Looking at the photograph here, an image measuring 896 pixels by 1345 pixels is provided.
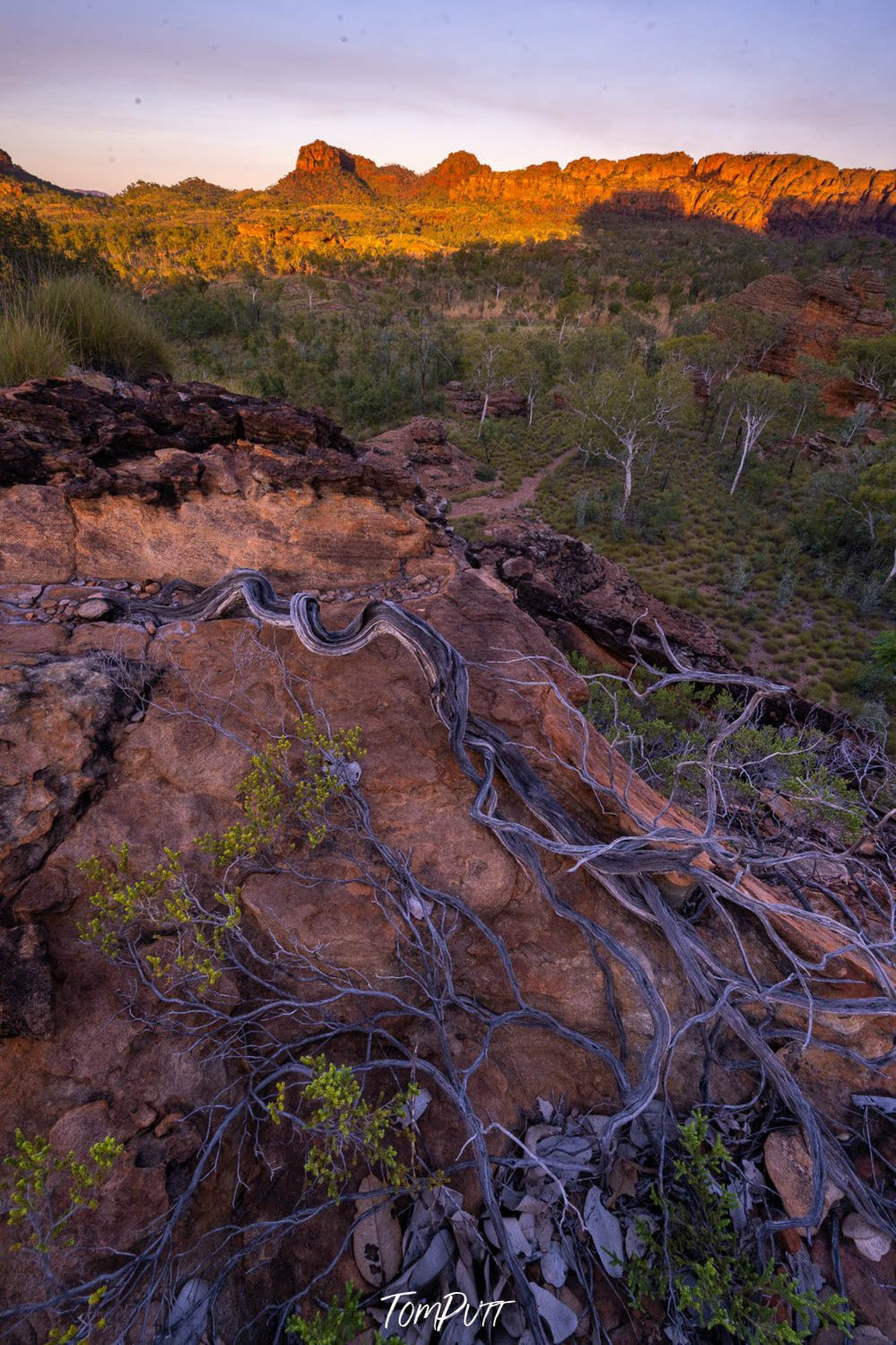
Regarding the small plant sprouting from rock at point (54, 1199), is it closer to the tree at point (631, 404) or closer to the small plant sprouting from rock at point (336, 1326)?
the small plant sprouting from rock at point (336, 1326)

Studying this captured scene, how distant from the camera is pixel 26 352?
5898 mm

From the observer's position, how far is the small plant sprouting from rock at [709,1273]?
2.67 meters

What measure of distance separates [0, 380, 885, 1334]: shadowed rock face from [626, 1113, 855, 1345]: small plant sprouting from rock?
1.69ft

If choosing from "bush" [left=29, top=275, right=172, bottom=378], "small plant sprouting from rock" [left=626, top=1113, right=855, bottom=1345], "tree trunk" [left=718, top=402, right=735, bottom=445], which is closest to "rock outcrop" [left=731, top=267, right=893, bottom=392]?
"tree trunk" [left=718, top=402, right=735, bottom=445]

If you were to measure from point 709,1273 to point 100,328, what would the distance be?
10338 millimetres

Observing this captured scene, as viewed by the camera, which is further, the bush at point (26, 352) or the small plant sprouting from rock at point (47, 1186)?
the bush at point (26, 352)

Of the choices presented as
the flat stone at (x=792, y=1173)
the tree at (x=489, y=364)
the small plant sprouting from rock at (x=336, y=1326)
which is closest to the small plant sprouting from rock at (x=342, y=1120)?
the small plant sprouting from rock at (x=336, y=1326)

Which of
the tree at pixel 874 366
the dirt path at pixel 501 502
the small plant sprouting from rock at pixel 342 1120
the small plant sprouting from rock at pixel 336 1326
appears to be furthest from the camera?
the tree at pixel 874 366

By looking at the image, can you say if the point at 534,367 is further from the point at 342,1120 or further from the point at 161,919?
the point at 342,1120

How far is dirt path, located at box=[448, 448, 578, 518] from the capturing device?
73.6 feet

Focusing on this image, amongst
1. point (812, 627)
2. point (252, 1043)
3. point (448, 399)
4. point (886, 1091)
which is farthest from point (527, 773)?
point (448, 399)

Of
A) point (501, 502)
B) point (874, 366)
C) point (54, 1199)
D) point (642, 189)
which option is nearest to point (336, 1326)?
point (54, 1199)

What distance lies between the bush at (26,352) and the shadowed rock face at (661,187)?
149 metres

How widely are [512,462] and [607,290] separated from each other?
4089 centimetres
